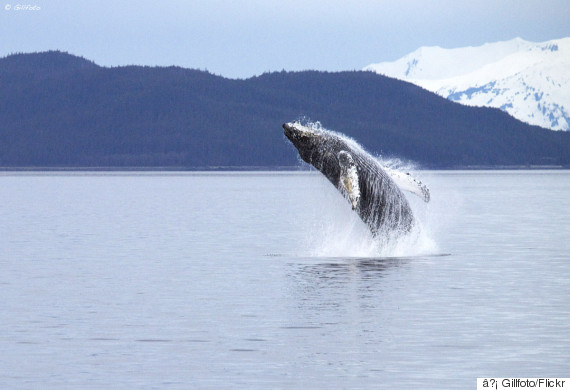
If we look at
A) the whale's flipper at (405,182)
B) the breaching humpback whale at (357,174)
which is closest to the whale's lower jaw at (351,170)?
the breaching humpback whale at (357,174)

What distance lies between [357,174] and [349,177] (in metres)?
0.36

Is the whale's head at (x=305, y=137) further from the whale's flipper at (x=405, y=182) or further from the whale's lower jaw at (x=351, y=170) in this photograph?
the whale's flipper at (x=405, y=182)

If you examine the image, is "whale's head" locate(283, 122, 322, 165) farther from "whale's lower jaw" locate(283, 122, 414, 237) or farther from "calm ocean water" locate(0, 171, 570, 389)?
"calm ocean water" locate(0, 171, 570, 389)

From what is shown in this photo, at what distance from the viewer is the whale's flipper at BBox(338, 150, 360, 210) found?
73.7 feet

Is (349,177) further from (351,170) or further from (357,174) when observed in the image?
(357,174)

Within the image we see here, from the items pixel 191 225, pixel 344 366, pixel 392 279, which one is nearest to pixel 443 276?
pixel 392 279

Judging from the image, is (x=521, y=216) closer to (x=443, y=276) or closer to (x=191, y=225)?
(x=191, y=225)

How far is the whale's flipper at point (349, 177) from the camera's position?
22.5m

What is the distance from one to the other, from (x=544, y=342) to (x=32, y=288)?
11682mm

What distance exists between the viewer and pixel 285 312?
1928 cm

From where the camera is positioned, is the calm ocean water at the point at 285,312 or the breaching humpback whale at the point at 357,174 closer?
the calm ocean water at the point at 285,312

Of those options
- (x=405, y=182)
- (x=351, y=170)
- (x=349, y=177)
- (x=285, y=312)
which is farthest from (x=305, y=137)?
(x=285, y=312)

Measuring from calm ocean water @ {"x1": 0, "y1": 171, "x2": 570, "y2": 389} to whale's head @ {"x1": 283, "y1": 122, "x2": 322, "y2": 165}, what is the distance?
2800mm

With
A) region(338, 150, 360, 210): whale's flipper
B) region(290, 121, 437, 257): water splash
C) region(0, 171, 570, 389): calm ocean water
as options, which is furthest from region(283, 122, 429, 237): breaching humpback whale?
region(0, 171, 570, 389): calm ocean water
